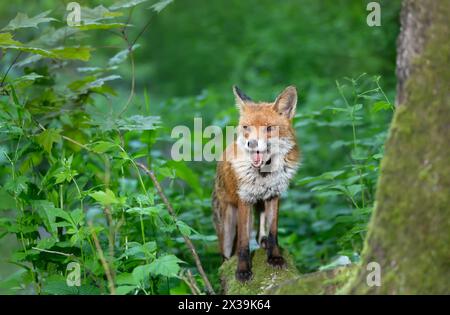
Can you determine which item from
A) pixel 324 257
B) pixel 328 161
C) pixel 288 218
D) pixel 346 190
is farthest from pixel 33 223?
pixel 328 161

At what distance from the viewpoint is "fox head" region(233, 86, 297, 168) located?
16.7ft

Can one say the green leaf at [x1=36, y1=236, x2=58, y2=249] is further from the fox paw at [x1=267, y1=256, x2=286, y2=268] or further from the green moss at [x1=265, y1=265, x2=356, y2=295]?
the green moss at [x1=265, y1=265, x2=356, y2=295]

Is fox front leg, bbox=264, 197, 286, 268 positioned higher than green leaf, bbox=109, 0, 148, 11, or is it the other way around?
green leaf, bbox=109, 0, 148, 11

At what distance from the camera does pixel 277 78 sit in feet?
51.2

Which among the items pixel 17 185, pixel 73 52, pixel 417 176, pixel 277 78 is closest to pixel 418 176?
pixel 417 176

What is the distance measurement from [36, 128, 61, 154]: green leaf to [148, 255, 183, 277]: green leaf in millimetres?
1570

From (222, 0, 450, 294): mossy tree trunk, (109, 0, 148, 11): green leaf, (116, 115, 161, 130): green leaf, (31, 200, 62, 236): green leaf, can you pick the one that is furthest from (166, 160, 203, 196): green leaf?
(222, 0, 450, 294): mossy tree trunk

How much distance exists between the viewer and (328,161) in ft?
37.8

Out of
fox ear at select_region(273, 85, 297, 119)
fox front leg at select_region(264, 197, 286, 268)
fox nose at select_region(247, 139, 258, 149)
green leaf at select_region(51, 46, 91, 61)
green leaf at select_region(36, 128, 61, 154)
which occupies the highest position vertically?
green leaf at select_region(51, 46, 91, 61)

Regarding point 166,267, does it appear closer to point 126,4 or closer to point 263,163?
point 263,163

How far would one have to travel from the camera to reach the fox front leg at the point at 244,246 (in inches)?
201

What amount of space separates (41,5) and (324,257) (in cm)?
888

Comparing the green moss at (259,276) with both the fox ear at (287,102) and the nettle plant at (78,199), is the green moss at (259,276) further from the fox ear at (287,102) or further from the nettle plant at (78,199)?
the fox ear at (287,102)
